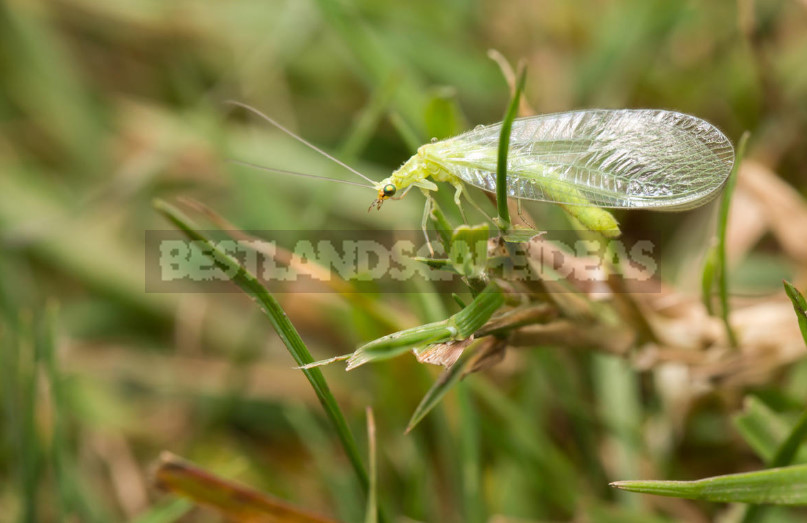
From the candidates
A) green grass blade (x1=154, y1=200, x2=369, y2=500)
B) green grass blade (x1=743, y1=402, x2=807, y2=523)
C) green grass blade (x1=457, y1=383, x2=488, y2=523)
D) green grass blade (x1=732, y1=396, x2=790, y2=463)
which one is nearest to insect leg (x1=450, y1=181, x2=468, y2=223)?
green grass blade (x1=457, y1=383, x2=488, y2=523)

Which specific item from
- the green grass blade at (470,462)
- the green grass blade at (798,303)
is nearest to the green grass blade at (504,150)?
the green grass blade at (798,303)

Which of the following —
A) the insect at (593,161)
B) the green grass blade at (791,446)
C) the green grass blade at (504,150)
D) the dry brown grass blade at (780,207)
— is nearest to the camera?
the green grass blade at (504,150)

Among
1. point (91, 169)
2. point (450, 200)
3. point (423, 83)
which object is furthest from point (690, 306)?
point (91, 169)

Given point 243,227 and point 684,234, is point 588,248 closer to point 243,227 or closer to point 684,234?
point 684,234

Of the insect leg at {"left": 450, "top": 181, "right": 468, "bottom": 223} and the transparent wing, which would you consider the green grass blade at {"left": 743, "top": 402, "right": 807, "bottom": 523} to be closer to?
the transparent wing

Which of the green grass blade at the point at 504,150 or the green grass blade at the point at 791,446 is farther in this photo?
the green grass blade at the point at 791,446

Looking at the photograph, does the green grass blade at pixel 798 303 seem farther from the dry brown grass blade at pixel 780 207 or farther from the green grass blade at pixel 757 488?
the dry brown grass blade at pixel 780 207

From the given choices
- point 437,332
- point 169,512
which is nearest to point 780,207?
point 437,332
